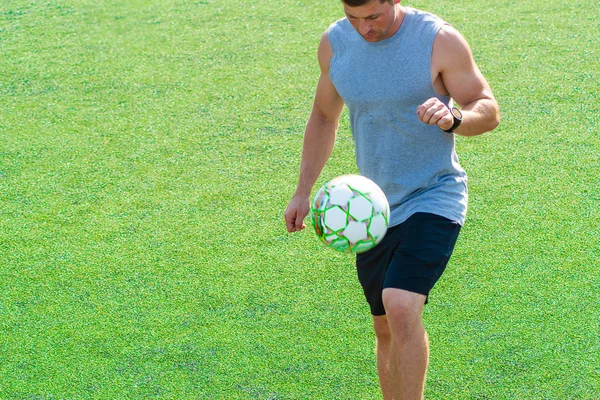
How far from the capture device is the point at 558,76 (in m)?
7.29

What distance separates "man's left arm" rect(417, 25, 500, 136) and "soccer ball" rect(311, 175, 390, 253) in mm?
450

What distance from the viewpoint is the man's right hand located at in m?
3.79

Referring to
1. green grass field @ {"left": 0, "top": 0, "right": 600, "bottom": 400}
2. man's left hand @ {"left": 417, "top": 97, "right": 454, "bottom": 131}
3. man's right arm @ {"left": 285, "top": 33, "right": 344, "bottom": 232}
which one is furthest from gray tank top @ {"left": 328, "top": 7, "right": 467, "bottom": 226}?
green grass field @ {"left": 0, "top": 0, "right": 600, "bottom": 400}

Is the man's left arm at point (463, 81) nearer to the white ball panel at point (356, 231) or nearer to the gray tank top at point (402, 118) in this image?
the gray tank top at point (402, 118)

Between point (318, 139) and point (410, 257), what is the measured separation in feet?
2.76

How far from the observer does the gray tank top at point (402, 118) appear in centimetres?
344

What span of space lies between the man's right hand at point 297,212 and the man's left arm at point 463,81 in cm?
82

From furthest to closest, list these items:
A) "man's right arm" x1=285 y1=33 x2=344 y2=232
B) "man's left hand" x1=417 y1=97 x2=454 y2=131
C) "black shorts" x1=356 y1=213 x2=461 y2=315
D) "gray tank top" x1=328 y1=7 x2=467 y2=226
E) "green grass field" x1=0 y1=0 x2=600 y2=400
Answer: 1. "green grass field" x1=0 y1=0 x2=600 y2=400
2. "man's right arm" x1=285 y1=33 x2=344 y2=232
3. "gray tank top" x1=328 y1=7 x2=467 y2=226
4. "black shorts" x1=356 y1=213 x2=461 y2=315
5. "man's left hand" x1=417 y1=97 x2=454 y2=131

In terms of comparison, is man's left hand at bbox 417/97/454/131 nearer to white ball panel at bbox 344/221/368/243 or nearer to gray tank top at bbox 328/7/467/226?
gray tank top at bbox 328/7/467/226

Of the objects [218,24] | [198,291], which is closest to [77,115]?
[218,24]

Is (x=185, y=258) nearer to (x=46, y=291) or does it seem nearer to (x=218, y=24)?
(x=46, y=291)

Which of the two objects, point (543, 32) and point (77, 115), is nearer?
point (77, 115)

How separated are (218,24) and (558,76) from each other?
3714 millimetres

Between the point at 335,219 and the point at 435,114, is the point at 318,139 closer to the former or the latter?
the point at 335,219
